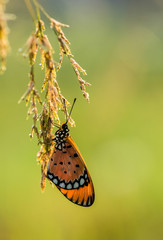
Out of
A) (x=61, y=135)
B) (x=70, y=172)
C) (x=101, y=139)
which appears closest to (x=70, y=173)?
(x=70, y=172)

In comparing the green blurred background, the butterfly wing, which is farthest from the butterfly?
the green blurred background

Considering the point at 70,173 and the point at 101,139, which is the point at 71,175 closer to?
the point at 70,173

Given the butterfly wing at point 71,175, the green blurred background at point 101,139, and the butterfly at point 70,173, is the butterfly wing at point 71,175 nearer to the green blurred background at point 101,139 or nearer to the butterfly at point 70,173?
the butterfly at point 70,173

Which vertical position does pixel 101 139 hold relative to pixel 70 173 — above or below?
above

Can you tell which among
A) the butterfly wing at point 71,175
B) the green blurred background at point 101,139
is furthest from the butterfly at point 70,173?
the green blurred background at point 101,139

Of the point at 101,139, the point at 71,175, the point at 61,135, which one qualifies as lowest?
the point at 71,175

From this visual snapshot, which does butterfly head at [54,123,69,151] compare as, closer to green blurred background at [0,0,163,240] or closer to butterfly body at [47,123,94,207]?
butterfly body at [47,123,94,207]

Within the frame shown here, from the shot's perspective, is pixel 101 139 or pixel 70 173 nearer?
pixel 70 173
